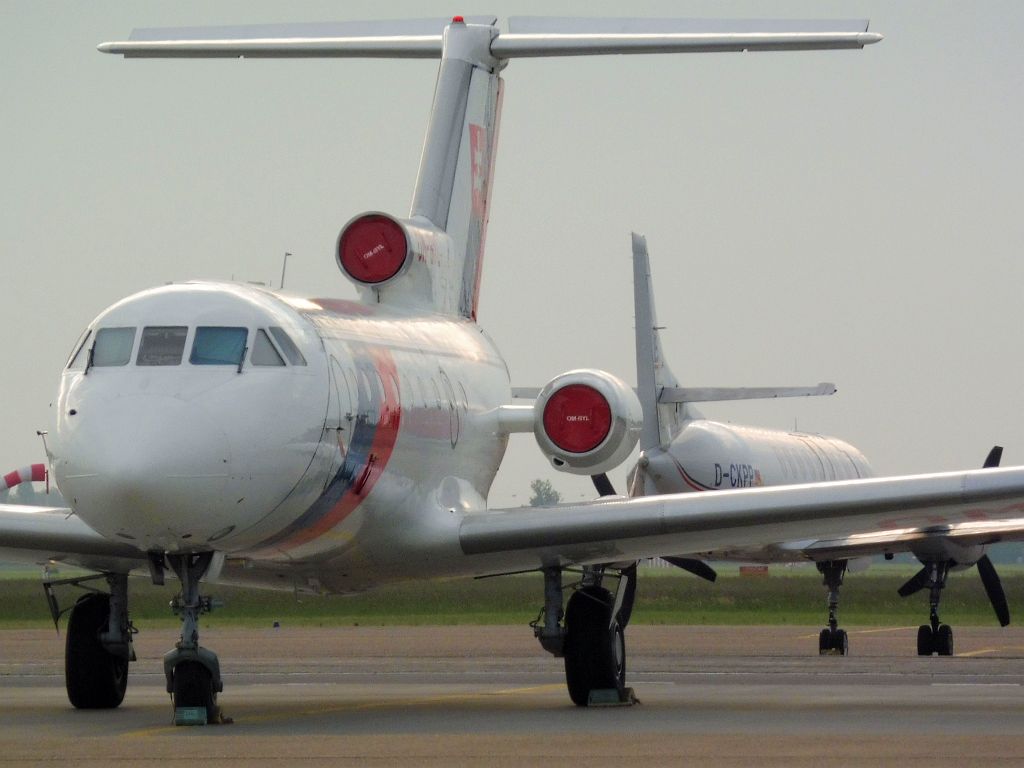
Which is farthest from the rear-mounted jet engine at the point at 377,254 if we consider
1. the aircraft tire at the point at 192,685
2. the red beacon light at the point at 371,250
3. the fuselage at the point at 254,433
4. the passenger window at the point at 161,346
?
the aircraft tire at the point at 192,685

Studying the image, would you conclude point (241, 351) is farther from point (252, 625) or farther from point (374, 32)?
point (252, 625)

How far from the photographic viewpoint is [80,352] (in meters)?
15.7

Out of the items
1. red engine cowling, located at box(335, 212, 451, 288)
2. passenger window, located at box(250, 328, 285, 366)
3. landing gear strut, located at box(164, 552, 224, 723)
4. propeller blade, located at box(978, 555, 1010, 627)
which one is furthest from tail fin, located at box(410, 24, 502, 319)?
propeller blade, located at box(978, 555, 1010, 627)

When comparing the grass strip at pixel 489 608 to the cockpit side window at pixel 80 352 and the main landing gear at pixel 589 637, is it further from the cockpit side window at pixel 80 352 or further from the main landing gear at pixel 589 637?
the cockpit side window at pixel 80 352

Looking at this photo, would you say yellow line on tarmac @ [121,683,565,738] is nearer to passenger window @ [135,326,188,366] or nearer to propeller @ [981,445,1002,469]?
passenger window @ [135,326,188,366]

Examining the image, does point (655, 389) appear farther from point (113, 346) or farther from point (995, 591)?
point (113, 346)

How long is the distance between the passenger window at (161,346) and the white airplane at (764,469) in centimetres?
1892

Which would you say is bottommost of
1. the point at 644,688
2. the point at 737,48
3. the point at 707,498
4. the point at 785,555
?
the point at 644,688

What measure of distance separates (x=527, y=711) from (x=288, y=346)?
3.92 m

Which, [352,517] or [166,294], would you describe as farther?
[352,517]

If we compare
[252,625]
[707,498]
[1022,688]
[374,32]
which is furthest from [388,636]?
[707,498]

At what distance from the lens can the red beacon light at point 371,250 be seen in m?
21.2

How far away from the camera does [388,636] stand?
123 ft

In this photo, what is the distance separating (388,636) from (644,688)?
1668 centimetres
